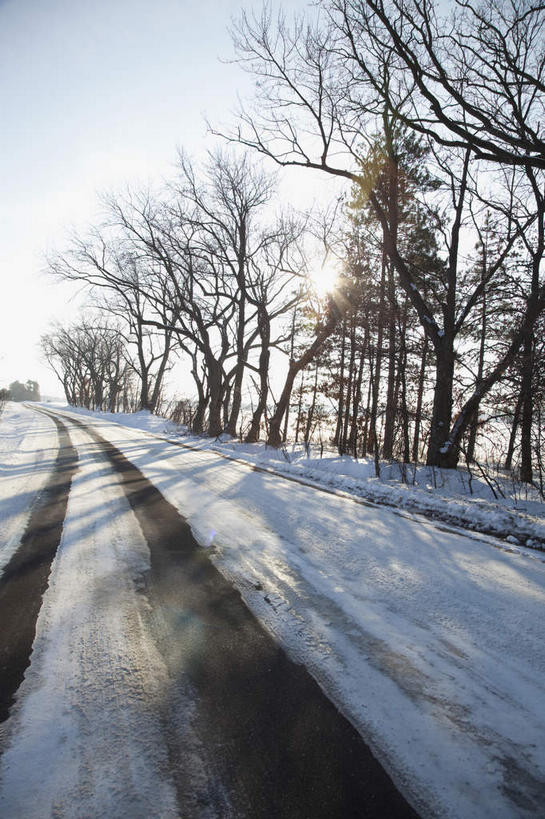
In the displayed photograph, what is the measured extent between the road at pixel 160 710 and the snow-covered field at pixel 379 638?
0.02 m

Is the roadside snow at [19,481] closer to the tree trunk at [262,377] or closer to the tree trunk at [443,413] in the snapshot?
the tree trunk at [262,377]

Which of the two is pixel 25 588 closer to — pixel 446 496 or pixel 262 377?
pixel 446 496

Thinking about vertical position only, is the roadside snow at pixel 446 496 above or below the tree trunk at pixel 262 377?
below

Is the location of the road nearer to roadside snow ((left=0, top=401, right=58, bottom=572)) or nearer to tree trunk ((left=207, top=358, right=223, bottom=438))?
roadside snow ((left=0, top=401, right=58, bottom=572))

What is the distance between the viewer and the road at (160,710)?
1168 millimetres

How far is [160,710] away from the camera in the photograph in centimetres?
151

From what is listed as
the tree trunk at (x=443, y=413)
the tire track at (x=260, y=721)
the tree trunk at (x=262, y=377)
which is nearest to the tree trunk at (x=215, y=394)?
the tree trunk at (x=262, y=377)

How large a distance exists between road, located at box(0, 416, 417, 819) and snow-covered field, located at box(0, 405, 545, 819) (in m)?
0.02

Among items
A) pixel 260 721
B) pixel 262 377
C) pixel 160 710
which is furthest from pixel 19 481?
pixel 262 377

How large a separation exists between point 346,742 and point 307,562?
5.34 feet

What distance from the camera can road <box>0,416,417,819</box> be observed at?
46.0 inches

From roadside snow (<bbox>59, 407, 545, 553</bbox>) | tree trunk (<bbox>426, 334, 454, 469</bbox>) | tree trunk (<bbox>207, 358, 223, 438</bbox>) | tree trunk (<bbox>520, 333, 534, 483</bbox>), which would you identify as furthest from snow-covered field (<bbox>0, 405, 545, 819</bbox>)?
tree trunk (<bbox>207, 358, 223, 438</bbox>)

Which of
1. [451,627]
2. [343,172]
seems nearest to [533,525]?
[451,627]

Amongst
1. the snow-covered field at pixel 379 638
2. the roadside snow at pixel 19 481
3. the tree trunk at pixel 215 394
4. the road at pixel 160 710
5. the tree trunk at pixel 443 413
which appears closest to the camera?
the road at pixel 160 710
